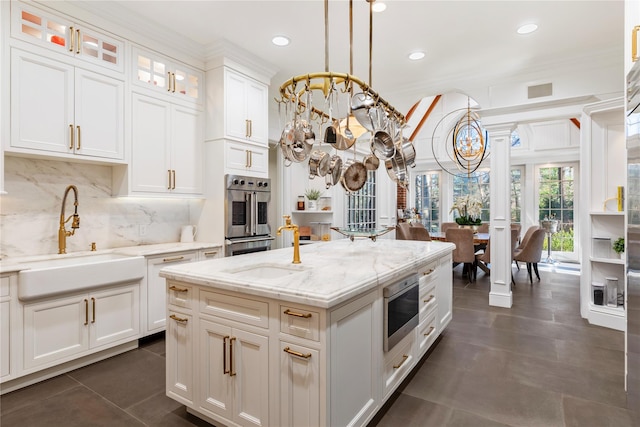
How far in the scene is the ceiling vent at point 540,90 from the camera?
395 centimetres

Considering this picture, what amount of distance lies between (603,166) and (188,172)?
444cm

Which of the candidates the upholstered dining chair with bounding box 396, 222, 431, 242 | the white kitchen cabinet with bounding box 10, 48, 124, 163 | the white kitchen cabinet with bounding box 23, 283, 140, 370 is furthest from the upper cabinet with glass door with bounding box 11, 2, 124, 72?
the upholstered dining chair with bounding box 396, 222, 431, 242

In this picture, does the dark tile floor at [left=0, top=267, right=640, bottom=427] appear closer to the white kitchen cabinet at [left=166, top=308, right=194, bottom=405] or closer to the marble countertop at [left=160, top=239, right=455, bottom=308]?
the white kitchen cabinet at [left=166, top=308, right=194, bottom=405]

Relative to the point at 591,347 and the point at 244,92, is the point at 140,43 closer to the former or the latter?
the point at 244,92

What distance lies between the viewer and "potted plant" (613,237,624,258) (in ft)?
11.4

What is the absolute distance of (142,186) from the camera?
3301mm

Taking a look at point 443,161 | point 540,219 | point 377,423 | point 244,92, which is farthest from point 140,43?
point 540,219

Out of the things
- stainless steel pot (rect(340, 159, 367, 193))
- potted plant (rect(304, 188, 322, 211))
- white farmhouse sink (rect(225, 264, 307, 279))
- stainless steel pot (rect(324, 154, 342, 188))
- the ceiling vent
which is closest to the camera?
white farmhouse sink (rect(225, 264, 307, 279))

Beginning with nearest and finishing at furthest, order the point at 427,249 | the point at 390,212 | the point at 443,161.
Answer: the point at 427,249
the point at 390,212
the point at 443,161

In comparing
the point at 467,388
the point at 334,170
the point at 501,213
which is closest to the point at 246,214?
the point at 334,170

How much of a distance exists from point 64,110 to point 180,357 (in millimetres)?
2194

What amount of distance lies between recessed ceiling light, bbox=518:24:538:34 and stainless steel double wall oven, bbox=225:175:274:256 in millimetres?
3001

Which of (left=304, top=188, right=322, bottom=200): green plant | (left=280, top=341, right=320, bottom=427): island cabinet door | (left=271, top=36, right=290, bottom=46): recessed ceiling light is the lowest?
(left=280, top=341, right=320, bottom=427): island cabinet door

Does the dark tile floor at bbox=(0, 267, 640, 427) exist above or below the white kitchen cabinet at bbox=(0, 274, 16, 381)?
below
